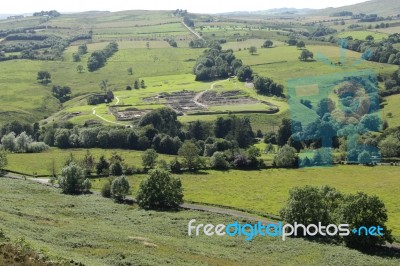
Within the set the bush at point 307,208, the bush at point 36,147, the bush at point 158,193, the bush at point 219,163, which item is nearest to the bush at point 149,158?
the bush at point 219,163

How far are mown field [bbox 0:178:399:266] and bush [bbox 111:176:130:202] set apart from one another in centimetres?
673

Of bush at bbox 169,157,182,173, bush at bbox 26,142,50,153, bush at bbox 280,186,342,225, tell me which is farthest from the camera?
bush at bbox 26,142,50,153

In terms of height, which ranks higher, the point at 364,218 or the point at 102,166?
the point at 364,218

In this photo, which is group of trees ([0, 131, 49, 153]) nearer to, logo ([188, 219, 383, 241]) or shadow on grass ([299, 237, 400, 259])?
logo ([188, 219, 383, 241])

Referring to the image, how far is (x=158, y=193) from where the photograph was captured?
80.6 metres

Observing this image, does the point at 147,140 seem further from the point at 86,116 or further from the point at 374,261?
the point at 374,261

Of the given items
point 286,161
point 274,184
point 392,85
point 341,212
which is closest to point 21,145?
point 286,161

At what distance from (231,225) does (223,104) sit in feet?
374

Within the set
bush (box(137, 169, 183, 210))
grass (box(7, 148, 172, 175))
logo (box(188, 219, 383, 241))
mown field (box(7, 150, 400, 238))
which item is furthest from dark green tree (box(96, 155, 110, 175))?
logo (box(188, 219, 383, 241))

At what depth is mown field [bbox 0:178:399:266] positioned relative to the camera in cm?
5025

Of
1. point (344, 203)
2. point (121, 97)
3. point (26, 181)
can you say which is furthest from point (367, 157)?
point (121, 97)

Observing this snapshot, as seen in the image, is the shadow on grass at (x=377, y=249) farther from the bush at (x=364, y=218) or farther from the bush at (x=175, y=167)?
the bush at (x=175, y=167)

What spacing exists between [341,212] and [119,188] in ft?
129

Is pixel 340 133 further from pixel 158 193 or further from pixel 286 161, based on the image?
pixel 158 193
